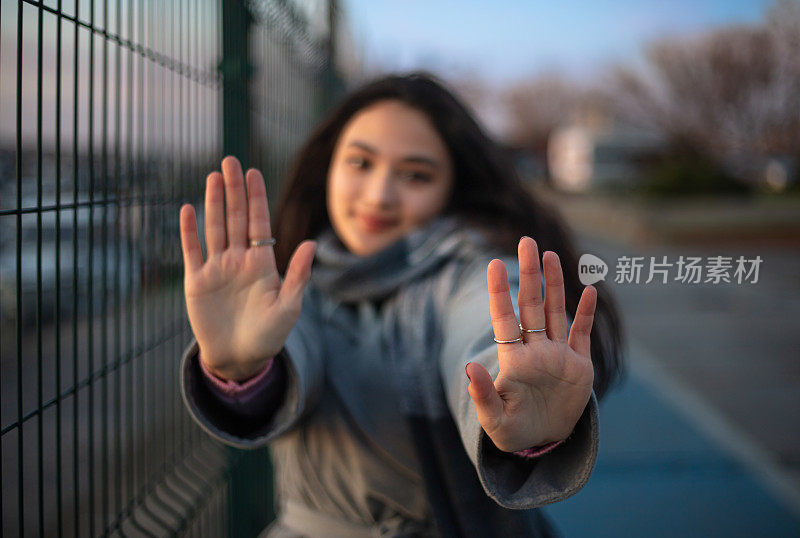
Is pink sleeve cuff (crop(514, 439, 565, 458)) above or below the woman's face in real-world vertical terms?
below

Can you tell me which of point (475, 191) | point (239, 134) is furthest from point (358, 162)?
point (239, 134)

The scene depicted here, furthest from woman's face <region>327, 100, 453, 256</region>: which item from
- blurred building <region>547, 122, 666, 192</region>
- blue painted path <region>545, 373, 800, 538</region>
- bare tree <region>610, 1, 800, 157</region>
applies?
blurred building <region>547, 122, 666, 192</region>

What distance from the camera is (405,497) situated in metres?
1.52

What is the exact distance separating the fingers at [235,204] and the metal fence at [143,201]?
0.28 meters

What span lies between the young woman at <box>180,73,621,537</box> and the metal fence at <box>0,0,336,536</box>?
262 millimetres

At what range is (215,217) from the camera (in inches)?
48.5

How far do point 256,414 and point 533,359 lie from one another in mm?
619

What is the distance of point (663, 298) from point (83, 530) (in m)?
6.80

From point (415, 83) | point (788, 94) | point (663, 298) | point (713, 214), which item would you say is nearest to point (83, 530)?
point (415, 83)

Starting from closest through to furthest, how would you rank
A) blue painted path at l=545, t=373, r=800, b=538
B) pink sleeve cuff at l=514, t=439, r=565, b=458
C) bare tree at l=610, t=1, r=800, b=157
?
1. pink sleeve cuff at l=514, t=439, r=565, b=458
2. bare tree at l=610, t=1, r=800, b=157
3. blue painted path at l=545, t=373, r=800, b=538

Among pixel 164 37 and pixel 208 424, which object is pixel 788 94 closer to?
pixel 164 37

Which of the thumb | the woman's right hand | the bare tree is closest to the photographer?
the thumb

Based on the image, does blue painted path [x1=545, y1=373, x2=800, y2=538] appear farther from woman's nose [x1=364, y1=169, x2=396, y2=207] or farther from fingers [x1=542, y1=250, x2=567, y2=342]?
fingers [x1=542, y1=250, x2=567, y2=342]

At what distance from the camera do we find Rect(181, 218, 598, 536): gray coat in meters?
1.33
